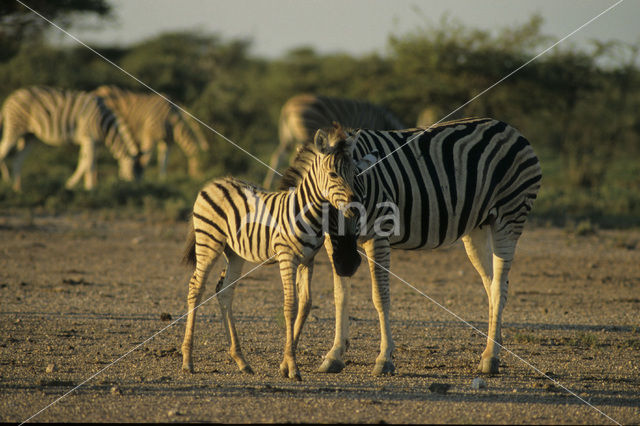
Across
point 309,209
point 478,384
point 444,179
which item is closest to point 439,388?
point 478,384

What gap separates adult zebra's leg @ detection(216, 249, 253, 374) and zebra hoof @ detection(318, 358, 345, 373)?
0.59m

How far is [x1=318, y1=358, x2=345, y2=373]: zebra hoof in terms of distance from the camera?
6.29 m

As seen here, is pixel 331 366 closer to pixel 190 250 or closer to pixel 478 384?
pixel 478 384

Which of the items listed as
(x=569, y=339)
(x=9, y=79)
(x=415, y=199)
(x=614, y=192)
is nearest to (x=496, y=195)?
(x=415, y=199)

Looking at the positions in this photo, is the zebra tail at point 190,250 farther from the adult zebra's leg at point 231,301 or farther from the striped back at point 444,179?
the striped back at point 444,179

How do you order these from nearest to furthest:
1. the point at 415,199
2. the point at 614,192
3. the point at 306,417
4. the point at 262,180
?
1. the point at 306,417
2. the point at 415,199
3. the point at 614,192
4. the point at 262,180

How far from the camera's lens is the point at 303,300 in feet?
20.0

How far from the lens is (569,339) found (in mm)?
7496

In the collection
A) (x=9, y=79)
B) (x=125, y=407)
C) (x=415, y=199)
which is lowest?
(x=125, y=407)

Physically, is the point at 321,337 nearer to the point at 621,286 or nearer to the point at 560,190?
the point at 621,286

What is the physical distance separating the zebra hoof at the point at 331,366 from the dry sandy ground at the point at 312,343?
76mm

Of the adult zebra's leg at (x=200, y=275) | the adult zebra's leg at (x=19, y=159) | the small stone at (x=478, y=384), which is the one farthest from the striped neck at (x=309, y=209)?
the adult zebra's leg at (x=19, y=159)

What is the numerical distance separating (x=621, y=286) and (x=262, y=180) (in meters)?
10.0

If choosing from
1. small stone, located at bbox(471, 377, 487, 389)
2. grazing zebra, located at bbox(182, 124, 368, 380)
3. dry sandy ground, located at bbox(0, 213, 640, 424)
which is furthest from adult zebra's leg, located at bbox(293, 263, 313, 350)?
small stone, located at bbox(471, 377, 487, 389)
